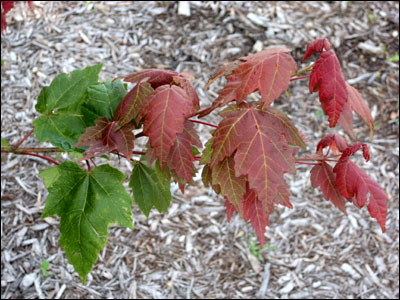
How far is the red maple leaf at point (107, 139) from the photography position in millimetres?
1025

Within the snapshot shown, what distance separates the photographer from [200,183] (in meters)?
2.84

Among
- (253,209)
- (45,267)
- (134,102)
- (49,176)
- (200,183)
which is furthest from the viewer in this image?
(200,183)

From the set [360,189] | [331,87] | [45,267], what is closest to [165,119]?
[331,87]

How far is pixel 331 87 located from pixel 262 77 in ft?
0.53

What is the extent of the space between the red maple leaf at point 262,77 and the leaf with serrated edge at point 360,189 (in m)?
0.37

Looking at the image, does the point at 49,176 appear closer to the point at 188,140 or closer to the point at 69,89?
the point at 69,89

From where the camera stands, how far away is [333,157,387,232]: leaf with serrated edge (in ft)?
3.57

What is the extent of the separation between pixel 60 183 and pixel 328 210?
7.03ft

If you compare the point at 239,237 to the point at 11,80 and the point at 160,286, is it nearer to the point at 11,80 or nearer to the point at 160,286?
the point at 160,286

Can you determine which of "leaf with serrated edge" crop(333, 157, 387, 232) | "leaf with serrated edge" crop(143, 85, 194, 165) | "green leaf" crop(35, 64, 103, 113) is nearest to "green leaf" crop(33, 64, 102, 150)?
"green leaf" crop(35, 64, 103, 113)

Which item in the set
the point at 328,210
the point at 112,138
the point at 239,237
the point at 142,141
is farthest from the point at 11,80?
the point at 328,210

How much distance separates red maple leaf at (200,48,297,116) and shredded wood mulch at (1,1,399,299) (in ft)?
6.02

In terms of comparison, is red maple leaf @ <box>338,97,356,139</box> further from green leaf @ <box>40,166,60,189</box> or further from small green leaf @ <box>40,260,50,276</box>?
small green leaf @ <box>40,260,50,276</box>

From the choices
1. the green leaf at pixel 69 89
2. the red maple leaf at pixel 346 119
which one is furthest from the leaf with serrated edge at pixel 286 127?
the green leaf at pixel 69 89
